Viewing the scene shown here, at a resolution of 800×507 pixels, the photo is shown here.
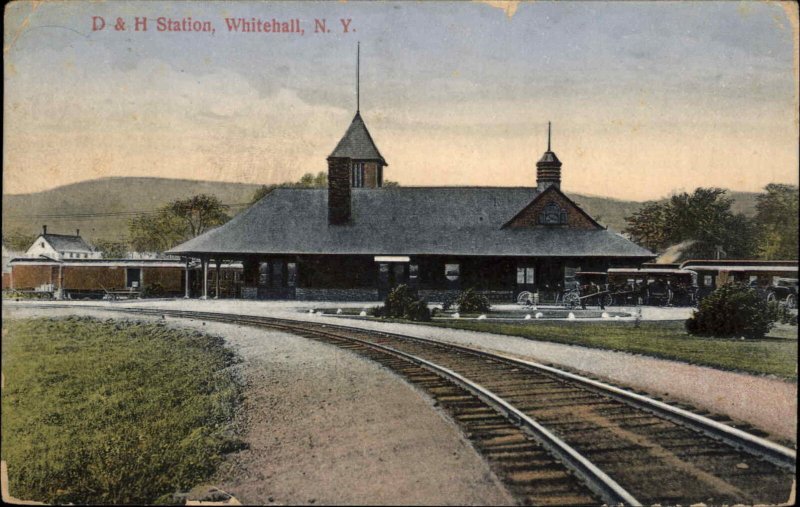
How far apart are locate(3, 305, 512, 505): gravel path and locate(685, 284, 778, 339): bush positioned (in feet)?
18.4

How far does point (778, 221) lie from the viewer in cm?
784

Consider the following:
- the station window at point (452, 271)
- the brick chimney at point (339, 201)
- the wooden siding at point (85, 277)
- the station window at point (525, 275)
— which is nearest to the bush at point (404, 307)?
the station window at point (452, 271)

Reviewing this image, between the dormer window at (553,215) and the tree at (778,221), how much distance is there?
49.5ft

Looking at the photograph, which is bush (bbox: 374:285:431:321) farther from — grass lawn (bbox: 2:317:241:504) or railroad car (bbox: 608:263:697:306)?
grass lawn (bbox: 2:317:241:504)

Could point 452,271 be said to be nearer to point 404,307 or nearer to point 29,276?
point 404,307

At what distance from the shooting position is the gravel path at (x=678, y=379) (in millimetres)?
7344

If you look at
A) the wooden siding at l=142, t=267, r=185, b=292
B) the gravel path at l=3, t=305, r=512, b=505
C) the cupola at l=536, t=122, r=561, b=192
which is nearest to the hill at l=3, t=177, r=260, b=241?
the gravel path at l=3, t=305, r=512, b=505

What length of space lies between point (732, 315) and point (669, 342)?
175 cm

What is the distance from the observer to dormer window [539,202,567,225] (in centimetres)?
2346

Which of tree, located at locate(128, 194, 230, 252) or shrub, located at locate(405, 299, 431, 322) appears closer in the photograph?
tree, located at locate(128, 194, 230, 252)

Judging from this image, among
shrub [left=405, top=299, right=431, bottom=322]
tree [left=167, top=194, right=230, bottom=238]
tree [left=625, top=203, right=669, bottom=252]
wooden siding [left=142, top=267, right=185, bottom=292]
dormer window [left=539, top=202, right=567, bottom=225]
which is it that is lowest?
shrub [left=405, top=299, right=431, bottom=322]

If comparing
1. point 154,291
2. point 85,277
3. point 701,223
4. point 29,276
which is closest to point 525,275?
point 701,223

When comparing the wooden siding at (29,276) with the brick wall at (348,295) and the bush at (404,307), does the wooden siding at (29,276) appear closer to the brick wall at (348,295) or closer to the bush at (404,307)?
the bush at (404,307)

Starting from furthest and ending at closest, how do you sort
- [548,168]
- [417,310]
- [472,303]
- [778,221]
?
[472,303]
[417,310]
[548,168]
[778,221]
